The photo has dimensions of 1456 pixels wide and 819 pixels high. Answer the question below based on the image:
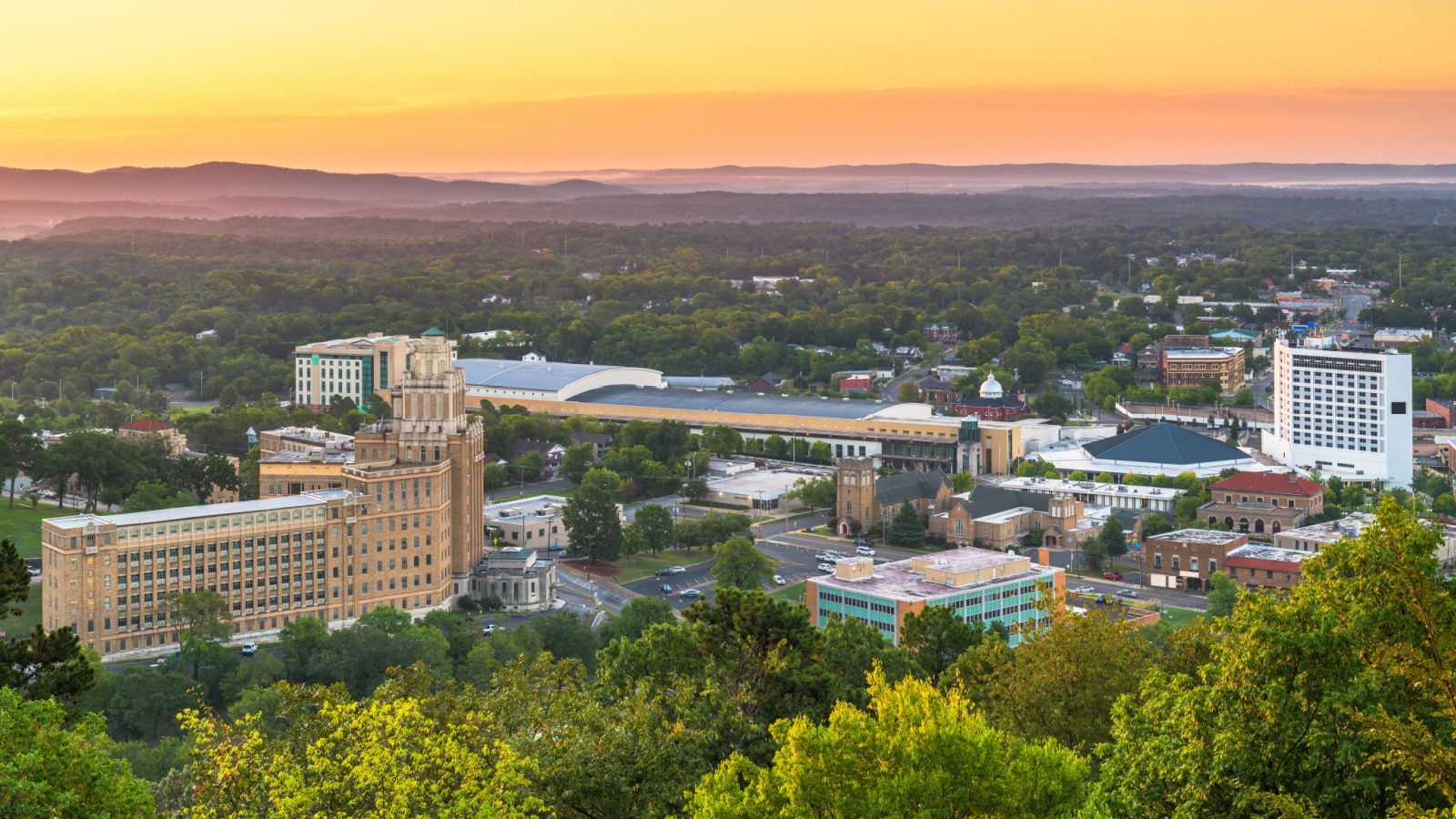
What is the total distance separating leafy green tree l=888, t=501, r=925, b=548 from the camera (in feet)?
198

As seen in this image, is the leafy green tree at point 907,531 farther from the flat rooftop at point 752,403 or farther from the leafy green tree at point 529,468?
the leafy green tree at point 529,468

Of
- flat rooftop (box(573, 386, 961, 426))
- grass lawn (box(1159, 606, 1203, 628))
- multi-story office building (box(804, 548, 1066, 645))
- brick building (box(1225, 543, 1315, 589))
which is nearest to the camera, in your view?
multi-story office building (box(804, 548, 1066, 645))

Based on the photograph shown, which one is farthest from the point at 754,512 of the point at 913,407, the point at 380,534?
the point at 380,534

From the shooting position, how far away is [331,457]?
57.1 m

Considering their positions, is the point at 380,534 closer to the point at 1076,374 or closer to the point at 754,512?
the point at 754,512

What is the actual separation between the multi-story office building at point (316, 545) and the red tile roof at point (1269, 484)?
27.0 metres

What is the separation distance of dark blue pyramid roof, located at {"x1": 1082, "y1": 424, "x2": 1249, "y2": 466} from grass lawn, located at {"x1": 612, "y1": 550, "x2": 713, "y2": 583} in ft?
72.7

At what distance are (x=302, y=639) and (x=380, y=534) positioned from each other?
244 inches

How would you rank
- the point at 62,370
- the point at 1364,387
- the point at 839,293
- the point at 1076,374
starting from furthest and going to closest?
the point at 839,293 → the point at 1076,374 → the point at 62,370 → the point at 1364,387

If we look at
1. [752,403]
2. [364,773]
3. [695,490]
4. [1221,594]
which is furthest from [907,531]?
[364,773]

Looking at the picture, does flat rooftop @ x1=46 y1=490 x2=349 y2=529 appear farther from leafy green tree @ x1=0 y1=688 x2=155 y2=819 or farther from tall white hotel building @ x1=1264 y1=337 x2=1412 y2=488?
tall white hotel building @ x1=1264 y1=337 x2=1412 y2=488

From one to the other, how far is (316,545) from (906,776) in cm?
3547

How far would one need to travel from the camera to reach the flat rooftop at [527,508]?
59219mm

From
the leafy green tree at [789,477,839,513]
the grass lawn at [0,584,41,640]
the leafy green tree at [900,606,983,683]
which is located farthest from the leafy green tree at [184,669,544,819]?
the leafy green tree at [789,477,839,513]
